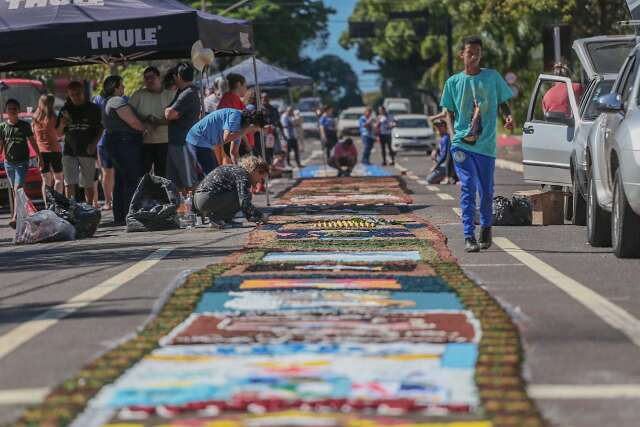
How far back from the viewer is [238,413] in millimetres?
5691

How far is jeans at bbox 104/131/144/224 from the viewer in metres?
18.1

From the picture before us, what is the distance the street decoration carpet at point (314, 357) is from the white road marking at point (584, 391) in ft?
0.27

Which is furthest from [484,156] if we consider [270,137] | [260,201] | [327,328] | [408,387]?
[270,137]

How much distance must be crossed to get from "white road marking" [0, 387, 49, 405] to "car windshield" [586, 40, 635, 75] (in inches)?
486

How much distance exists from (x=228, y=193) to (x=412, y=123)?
3886 centimetres

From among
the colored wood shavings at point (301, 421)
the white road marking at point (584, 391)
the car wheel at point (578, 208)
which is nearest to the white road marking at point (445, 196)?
the car wheel at point (578, 208)

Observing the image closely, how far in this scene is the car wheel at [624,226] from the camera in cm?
1149

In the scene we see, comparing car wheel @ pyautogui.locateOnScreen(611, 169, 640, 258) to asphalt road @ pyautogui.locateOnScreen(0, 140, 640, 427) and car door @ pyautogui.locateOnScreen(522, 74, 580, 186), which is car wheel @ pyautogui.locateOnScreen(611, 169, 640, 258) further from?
car door @ pyautogui.locateOnScreen(522, 74, 580, 186)

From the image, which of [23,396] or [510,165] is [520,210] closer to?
[23,396]

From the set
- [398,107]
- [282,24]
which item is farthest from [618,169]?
[282,24]

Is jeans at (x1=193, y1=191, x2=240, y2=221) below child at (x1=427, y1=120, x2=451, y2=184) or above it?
above

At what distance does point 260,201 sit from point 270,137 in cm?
973

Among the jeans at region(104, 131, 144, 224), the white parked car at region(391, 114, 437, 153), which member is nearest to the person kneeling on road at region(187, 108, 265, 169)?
the jeans at region(104, 131, 144, 224)

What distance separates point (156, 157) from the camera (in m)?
18.5
